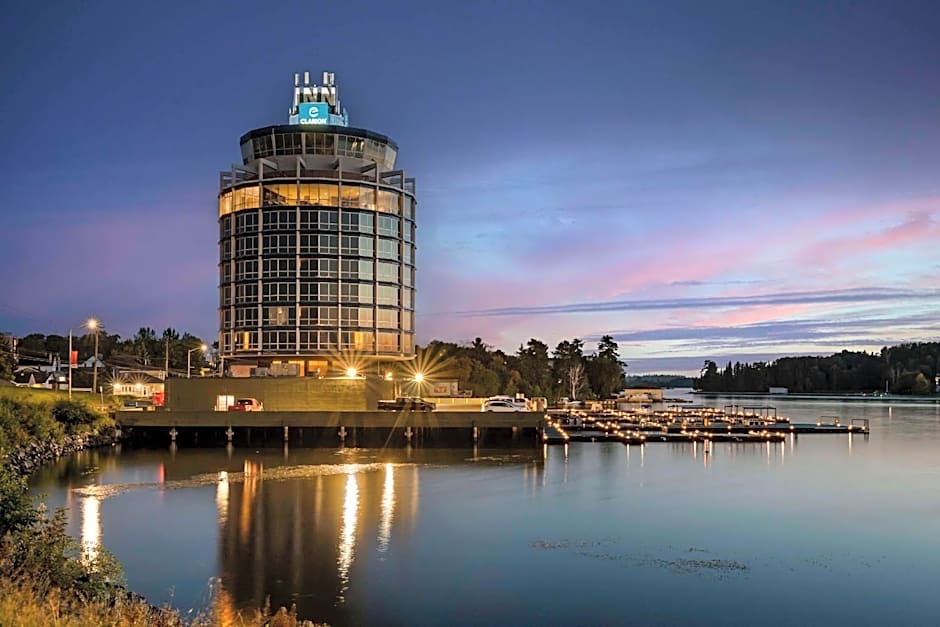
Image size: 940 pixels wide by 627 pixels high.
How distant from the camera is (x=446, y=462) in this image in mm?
70562

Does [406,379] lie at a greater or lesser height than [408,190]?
lesser

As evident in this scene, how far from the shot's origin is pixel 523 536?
39.9m

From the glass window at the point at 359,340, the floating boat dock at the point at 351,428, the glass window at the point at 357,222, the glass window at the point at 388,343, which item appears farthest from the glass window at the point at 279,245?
the floating boat dock at the point at 351,428

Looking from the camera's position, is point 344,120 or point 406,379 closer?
point 344,120

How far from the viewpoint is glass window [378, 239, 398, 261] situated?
372ft

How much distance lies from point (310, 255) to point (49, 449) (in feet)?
149

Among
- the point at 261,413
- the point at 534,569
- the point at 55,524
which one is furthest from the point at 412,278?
the point at 55,524

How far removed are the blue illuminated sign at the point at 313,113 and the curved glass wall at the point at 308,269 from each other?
35.4ft

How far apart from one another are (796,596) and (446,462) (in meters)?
42.8

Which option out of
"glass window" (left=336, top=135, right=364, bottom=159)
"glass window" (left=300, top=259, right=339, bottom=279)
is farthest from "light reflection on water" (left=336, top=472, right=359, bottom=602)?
"glass window" (left=336, top=135, right=364, bottom=159)

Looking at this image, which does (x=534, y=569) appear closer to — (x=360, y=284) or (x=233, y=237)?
(x=360, y=284)

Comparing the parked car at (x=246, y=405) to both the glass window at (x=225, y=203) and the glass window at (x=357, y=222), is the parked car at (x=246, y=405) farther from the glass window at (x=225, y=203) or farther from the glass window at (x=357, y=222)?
the glass window at (x=225, y=203)

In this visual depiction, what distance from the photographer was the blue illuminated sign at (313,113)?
117312mm

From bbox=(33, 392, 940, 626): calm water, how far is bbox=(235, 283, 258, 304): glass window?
41097 mm
